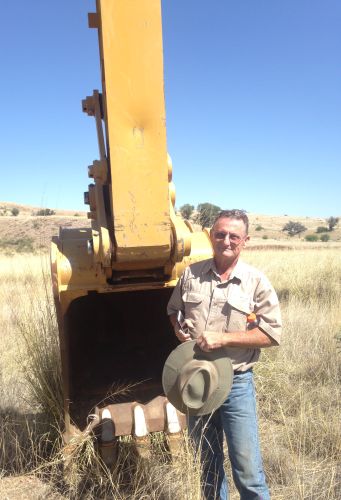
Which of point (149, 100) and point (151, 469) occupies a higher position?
point (149, 100)

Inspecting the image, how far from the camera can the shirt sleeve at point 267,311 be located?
2.22 metres

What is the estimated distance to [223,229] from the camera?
2305 mm

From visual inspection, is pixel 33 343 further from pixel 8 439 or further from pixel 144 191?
pixel 144 191

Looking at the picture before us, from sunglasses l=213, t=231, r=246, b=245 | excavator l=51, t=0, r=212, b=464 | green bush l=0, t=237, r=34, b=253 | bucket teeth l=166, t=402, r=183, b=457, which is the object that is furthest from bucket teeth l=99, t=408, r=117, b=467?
green bush l=0, t=237, r=34, b=253

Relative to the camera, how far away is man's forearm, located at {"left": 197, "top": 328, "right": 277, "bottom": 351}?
2.15 metres

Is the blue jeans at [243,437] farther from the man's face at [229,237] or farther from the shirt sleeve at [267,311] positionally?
the man's face at [229,237]

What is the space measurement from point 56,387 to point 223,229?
201cm

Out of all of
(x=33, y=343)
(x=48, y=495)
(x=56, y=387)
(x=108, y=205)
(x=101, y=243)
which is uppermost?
(x=108, y=205)

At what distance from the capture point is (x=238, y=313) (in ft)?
7.54

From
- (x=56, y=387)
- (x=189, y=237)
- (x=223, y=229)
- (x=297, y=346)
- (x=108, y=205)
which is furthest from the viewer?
(x=297, y=346)

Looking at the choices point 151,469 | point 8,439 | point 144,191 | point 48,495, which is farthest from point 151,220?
point 8,439

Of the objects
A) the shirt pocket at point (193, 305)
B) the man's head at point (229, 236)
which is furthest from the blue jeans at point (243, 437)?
the man's head at point (229, 236)

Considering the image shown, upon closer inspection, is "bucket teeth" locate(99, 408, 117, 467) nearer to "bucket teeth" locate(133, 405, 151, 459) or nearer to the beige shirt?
"bucket teeth" locate(133, 405, 151, 459)

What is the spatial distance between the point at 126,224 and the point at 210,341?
2.42ft
